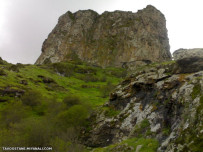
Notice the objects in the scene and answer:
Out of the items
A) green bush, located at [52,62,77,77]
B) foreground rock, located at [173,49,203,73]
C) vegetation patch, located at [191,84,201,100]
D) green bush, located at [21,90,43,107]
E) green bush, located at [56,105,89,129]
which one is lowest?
green bush, located at [56,105,89,129]

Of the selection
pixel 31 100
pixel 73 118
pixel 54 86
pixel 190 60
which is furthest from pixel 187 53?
pixel 54 86

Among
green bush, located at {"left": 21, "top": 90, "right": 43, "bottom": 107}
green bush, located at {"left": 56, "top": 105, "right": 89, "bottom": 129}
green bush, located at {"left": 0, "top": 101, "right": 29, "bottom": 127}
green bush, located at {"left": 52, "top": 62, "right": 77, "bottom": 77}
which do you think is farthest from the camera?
green bush, located at {"left": 52, "top": 62, "right": 77, "bottom": 77}

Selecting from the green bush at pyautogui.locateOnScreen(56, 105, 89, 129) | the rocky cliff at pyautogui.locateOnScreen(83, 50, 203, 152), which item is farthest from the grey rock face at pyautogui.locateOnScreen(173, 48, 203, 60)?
the green bush at pyautogui.locateOnScreen(56, 105, 89, 129)

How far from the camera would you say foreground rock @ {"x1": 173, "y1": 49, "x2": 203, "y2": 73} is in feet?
78.1

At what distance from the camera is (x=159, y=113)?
21062mm

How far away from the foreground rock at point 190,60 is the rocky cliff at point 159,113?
127 millimetres

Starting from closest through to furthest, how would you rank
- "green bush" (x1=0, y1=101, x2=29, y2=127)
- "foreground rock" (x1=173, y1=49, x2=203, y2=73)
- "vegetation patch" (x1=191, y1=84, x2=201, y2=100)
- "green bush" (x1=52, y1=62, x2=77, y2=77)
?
"vegetation patch" (x1=191, y1=84, x2=201, y2=100) < "foreground rock" (x1=173, y1=49, x2=203, y2=73) < "green bush" (x1=0, y1=101, x2=29, y2=127) < "green bush" (x1=52, y1=62, x2=77, y2=77)

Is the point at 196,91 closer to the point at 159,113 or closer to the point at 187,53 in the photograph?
the point at 159,113

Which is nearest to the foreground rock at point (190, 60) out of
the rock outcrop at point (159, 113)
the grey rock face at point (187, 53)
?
the grey rock face at point (187, 53)

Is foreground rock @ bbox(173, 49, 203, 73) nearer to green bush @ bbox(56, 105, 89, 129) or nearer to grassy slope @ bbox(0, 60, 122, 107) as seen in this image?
green bush @ bbox(56, 105, 89, 129)

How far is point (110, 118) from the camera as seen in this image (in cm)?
3108

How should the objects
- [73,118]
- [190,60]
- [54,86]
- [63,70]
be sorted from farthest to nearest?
[63,70]
[54,86]
[73,118]
[190,60]

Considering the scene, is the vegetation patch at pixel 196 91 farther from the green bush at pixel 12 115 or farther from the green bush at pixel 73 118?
the green bush at pixel 12 115

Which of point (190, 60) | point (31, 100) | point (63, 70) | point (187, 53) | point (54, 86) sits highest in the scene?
point (63, 70)
